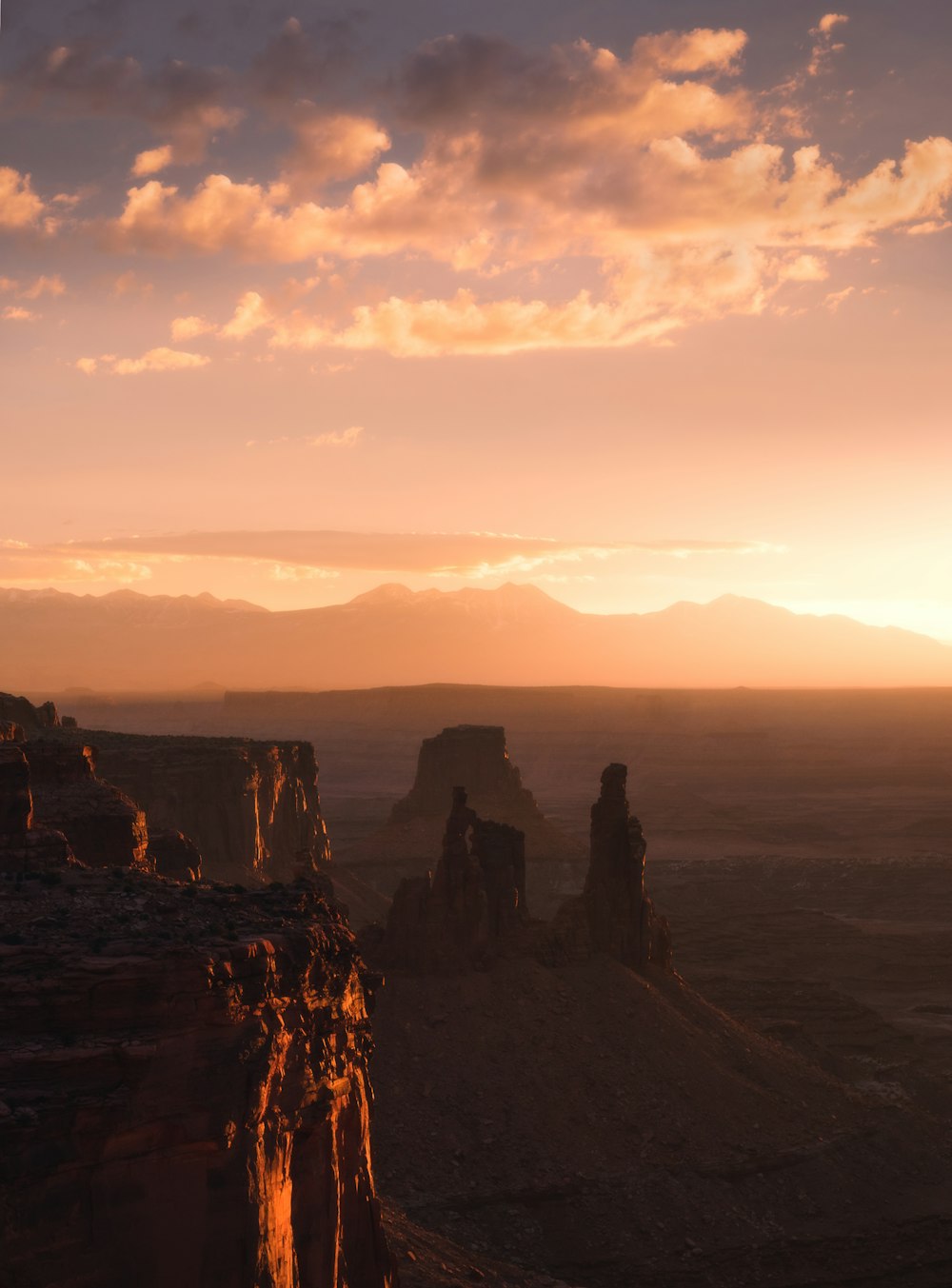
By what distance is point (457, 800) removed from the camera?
2343 inches

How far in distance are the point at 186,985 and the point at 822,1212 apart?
33260 mm

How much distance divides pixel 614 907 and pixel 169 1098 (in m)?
39.2

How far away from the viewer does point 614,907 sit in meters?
56.0

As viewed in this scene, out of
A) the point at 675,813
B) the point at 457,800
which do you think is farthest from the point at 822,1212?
the point at 675,813

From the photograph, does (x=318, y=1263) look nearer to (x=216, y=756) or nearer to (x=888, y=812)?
(x=216, y=756)

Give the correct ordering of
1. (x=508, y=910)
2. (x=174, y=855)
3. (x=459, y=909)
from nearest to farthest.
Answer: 1. (x=459, y=909)
2. (x=508, y=910)
3. (x=174, y=855)

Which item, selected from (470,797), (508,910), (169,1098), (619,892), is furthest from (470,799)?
(169,1098)

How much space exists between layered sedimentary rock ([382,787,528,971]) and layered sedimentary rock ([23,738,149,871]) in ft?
44.8

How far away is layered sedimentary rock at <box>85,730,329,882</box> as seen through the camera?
77.5 metres

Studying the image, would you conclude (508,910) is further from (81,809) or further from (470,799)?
(470,799)

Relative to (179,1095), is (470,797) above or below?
below

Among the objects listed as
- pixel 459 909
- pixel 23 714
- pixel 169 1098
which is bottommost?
pixel 459 909

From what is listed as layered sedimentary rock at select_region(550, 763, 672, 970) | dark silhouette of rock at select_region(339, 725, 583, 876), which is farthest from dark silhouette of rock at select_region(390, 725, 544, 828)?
layered sedimentary rock at select_region(550, 763, 672, 970)

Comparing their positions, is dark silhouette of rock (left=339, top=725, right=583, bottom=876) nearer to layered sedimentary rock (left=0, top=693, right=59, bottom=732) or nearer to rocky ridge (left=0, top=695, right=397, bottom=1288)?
layered sedimentary rock (left=0, top=693, right=59, bottom=732)
